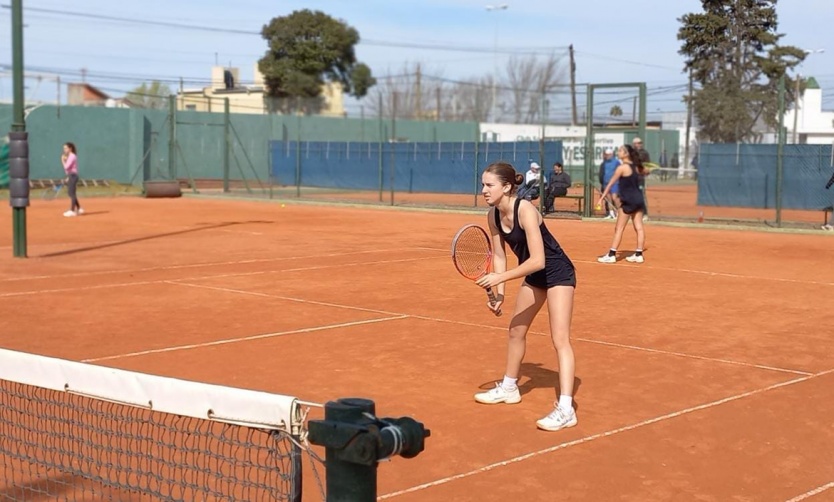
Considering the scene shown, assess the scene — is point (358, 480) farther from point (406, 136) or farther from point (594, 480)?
point (406, 136)

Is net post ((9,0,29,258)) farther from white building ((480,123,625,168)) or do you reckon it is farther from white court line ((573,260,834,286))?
white building ((480,123,625,168))

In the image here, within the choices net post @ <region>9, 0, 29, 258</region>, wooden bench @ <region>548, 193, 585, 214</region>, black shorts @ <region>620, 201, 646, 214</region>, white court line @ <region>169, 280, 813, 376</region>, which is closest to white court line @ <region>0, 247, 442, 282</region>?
white court line @ <region>169, 280, 813, 376</region>

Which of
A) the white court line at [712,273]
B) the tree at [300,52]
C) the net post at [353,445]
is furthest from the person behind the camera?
the tree at [300,52]

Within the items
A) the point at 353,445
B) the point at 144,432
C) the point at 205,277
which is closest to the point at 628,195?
the point at 205,277

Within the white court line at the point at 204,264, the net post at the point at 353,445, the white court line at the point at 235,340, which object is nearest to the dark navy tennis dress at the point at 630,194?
the white court line at the point at 204,264

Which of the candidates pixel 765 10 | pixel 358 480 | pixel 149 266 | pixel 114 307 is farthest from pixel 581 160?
pixel 358 480

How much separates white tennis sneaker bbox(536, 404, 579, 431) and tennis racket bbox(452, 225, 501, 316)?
1255mm

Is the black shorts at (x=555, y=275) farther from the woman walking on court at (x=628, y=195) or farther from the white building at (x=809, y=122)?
the white building at (x=809, y=122)

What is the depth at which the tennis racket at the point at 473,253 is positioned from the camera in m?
7.39

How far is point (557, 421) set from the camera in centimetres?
643

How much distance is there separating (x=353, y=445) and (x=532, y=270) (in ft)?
12.6

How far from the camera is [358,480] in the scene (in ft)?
8.53

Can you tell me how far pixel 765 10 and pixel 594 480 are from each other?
1947 cm

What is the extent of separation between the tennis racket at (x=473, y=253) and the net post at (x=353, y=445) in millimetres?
4653
